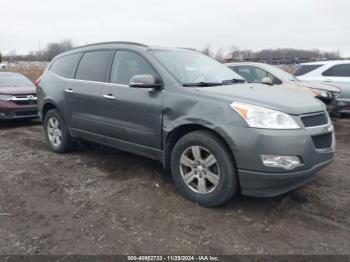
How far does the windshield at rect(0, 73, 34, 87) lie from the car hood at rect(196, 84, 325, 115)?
7551mm

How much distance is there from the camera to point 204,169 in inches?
149

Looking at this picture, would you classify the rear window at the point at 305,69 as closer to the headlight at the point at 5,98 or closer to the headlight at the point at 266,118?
the headlight at the point at 266,118

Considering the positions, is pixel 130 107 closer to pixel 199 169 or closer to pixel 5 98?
pixel 199 169

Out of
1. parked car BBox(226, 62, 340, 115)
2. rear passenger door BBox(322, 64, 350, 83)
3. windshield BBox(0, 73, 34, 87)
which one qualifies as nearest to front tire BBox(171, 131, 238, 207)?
parked car BBox(226, 62, 340, 115)

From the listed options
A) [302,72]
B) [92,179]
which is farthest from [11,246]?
[302,72]

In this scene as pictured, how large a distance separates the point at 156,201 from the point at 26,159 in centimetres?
285

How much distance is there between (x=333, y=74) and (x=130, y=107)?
7.91 metres

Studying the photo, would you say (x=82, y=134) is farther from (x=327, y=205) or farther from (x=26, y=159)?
(x=327, y=205)

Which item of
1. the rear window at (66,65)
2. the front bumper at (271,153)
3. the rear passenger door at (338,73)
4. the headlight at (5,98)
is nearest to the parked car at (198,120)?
the front bumper at (271,153)

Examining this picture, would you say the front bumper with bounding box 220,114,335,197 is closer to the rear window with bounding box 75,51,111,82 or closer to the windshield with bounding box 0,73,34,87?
the rear window with bounding box 75,51,111,82

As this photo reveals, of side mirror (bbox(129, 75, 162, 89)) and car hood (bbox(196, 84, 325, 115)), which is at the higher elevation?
side mirror (bbox(129, 75, 162, 89))

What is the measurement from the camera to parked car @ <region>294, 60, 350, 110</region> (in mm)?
9852

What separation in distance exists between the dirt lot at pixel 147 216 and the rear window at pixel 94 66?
1.34 m

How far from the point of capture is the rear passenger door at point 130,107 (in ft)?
14.0
